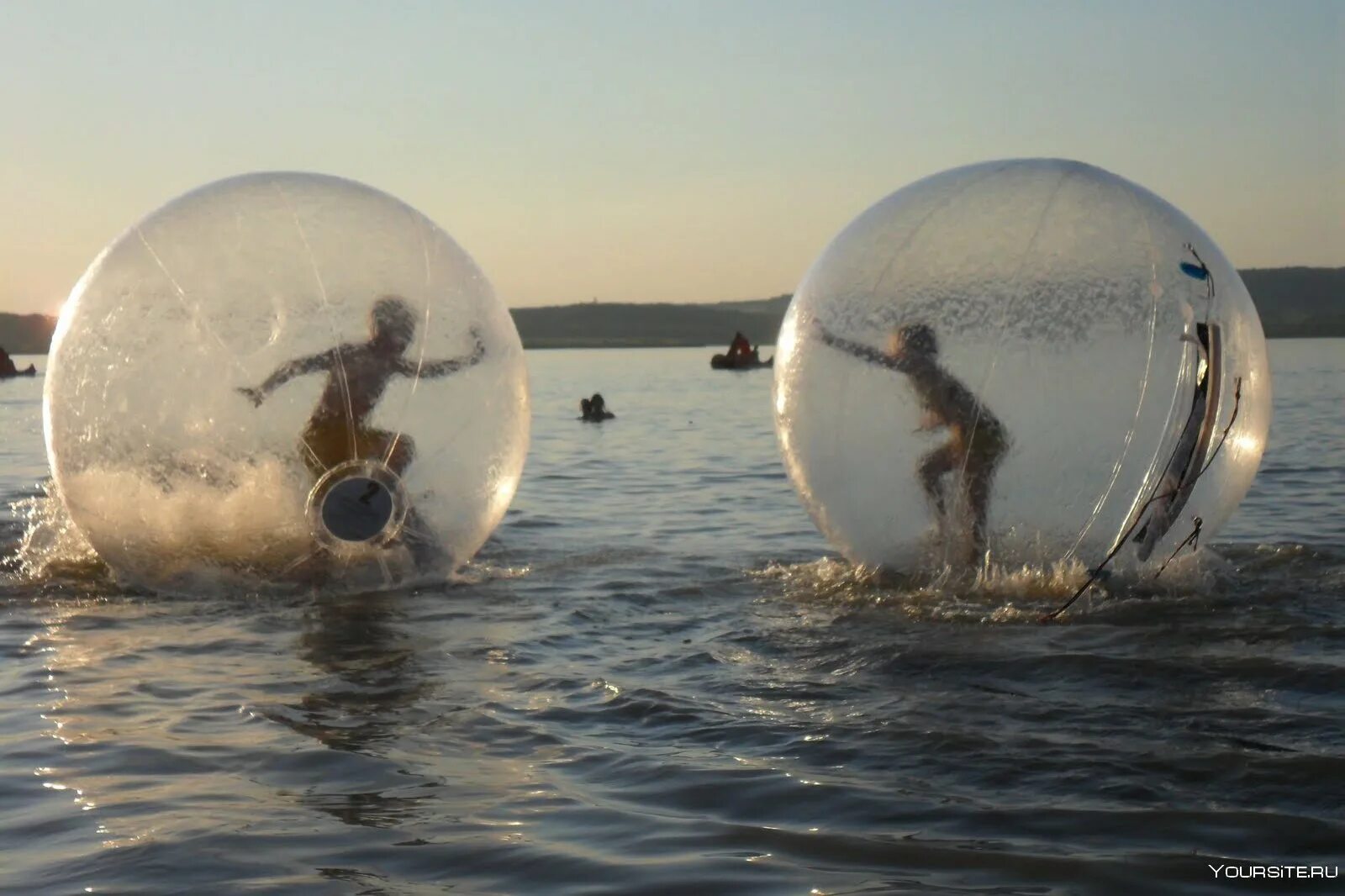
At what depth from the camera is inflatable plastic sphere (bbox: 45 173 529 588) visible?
31.4 ft

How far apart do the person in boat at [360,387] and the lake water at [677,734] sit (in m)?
0.95

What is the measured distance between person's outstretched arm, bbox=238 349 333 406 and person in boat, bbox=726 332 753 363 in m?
55.8

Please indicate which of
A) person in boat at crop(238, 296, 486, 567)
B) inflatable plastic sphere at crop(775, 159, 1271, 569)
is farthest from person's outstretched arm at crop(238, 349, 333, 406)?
inflatable plastic sphere at crop(775, 159, 1271, 569)

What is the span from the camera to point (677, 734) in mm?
7066

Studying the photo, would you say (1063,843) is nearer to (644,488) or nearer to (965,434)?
(965,434)

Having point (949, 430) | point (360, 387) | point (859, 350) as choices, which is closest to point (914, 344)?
point (859, 350)

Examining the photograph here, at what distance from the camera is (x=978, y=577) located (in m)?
9.59

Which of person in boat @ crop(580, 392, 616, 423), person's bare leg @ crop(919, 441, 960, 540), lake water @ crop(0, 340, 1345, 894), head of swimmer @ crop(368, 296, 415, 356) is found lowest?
lake water @ crop(0, 340, 1345, 894)

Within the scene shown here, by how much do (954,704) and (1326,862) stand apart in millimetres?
2265

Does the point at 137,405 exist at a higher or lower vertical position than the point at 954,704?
higher

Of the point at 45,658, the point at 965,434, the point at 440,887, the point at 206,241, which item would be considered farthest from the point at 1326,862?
the point at 206,241

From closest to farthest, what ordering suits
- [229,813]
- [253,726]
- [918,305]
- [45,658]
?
1. [229,813]
2. [253,726]
3. [45,658]
4. [918,305]

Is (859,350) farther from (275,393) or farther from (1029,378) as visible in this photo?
(275,393)

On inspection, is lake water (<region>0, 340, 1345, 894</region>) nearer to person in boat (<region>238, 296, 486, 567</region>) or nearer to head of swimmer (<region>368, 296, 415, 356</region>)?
person in boat (<region>238, 296, 486, 567</region>)
